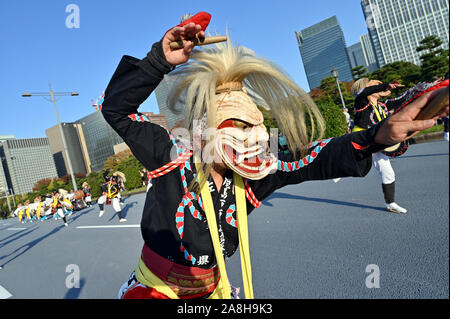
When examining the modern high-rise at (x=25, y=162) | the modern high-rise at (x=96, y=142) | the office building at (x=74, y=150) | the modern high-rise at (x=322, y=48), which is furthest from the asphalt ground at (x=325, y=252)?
the modern high-rise at (x=322, y=48)

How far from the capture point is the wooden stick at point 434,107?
1.90ft

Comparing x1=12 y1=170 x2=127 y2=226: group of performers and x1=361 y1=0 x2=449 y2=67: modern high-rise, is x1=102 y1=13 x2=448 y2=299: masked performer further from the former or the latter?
x1=12 y1=170 x2=127 y2=226: group of performers

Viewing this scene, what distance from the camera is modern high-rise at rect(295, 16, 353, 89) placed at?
94.0 meters

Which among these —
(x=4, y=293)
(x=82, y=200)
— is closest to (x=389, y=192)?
(x=4, y=293)

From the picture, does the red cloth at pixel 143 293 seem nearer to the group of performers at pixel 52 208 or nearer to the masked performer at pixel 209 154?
the masked performer at pixel 209 154

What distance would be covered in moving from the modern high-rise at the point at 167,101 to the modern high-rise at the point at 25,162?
1701cm

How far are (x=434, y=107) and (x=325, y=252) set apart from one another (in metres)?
2.61

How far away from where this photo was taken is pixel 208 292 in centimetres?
138

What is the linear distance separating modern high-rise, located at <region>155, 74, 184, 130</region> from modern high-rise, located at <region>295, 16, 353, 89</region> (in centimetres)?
9880

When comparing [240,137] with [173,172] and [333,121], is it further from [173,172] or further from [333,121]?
[333,121]

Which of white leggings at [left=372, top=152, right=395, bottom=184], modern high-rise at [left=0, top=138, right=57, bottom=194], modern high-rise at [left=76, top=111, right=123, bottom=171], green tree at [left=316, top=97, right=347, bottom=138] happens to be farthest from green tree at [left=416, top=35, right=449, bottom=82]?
Result: modern high-rise at [left=76, top=111, right=123, bottom=171]

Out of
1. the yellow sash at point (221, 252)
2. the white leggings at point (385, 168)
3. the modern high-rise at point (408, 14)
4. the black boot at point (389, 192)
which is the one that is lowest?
the black boot at point (389, 192)
